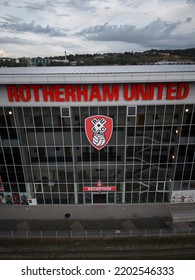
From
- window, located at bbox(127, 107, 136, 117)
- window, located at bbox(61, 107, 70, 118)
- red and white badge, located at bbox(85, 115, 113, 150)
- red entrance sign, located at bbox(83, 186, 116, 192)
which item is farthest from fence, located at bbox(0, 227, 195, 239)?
window, located at bbox(127, 107, 136, 117)

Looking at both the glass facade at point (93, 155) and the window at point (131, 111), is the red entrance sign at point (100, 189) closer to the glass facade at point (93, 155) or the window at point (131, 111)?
the glass facade at point (93, 155)

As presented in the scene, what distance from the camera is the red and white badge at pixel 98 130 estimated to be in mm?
28016

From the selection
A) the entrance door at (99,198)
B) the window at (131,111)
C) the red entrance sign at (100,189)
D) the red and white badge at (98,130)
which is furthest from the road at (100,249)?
the window at (131,111)

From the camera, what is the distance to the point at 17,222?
30281 millimetres

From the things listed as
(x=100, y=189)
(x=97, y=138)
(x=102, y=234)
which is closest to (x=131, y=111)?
(x=97, y=138)

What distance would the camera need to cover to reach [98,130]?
28.6 meters

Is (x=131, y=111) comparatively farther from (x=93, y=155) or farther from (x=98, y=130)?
(x=93, y=155)

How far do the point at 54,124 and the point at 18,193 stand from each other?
14839 mm

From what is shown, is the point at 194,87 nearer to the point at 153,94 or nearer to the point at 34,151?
the point at 153,94

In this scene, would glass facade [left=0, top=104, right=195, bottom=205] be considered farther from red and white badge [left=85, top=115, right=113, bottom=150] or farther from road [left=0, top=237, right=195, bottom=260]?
road [left=0, top=237, right=195, bottom=260]

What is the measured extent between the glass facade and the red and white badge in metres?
0.73

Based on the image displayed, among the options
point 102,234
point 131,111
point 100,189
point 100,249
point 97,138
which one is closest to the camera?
point 100,249

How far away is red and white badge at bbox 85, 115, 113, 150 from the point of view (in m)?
28.0

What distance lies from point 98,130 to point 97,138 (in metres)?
1.30
